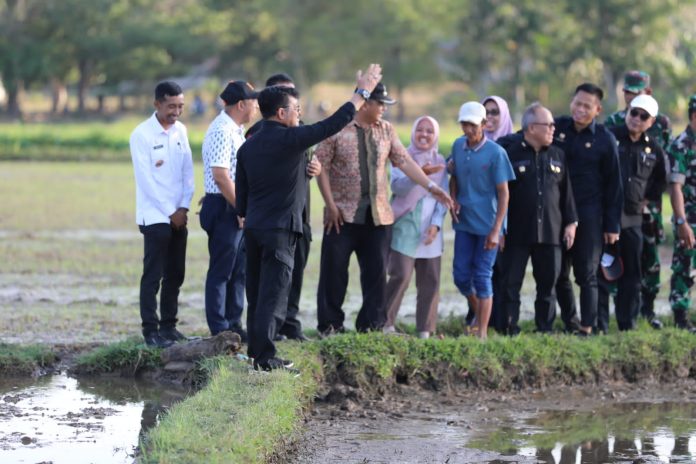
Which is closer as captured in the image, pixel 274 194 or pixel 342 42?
pixel 274 194

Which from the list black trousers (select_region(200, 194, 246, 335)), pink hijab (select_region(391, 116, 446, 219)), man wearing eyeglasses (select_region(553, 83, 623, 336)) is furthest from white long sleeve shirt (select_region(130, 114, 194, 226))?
man wearing eyeglasses (select_region(553, 83, 623, 336))

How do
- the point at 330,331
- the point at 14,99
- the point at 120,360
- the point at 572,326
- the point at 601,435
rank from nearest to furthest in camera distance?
the point at 601,435 < the point at 120,360 < the point at 330,331 < the point at 572,326 < the point at 14,99

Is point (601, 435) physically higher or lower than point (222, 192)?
lower

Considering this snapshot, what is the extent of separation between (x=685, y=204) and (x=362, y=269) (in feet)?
9.73

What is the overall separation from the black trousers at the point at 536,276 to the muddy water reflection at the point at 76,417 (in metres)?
2.82

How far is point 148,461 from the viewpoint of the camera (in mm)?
5742

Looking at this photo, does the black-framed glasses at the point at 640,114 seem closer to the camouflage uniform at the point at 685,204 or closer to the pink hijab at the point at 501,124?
the camouflage uniform at the point at 685,204

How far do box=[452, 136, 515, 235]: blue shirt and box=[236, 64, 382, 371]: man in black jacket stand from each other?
1.65 meters

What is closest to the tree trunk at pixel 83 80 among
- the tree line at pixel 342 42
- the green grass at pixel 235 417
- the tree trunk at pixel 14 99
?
the tree line at pixel 342 42

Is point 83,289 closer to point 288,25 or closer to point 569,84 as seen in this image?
point 569,84

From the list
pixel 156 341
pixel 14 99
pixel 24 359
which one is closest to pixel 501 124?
pixel 156 341

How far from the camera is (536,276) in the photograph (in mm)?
9664

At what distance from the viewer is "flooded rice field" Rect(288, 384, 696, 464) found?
712 cm

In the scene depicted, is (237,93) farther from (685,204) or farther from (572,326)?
(685,204)
